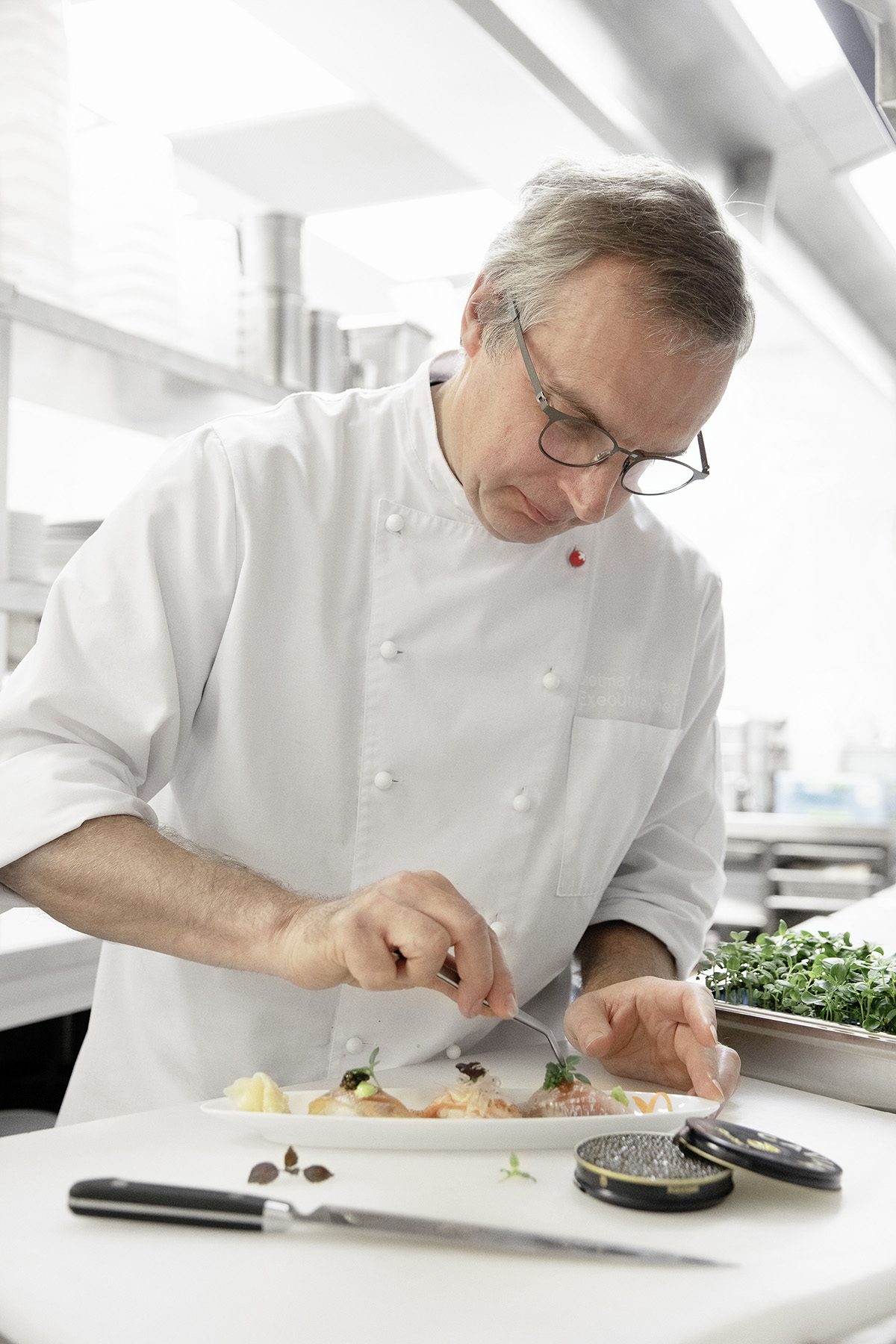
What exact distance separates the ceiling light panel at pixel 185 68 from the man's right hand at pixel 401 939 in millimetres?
1886

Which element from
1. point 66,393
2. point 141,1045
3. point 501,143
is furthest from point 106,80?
point 141,1045

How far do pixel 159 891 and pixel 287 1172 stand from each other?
0.31 m

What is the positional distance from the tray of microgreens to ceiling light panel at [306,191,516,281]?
2.23 m

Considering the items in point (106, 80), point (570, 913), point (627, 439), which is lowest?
point (570, 913)

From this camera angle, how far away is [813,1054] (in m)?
1.21

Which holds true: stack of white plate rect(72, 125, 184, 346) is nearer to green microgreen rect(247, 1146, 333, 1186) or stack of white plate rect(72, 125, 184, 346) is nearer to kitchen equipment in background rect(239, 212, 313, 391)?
kitchen equipment in background rect(239, 212, 313, 391)

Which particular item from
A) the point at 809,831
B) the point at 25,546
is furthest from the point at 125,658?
the point at 809,831

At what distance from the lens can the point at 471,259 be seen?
395 cm

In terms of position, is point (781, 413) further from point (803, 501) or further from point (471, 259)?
point (471, 259)

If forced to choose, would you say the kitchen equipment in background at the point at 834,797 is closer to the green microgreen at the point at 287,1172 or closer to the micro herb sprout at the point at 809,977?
the micro herb sprout at the point at 809,977

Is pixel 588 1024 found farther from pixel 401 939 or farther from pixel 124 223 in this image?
pixel 124 223

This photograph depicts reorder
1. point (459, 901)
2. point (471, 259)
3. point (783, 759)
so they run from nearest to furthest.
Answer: point (459, 901) → point (471, 259) → point (783, 759)

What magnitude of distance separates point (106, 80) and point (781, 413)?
4.06 metres

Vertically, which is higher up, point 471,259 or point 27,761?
point 471,259
